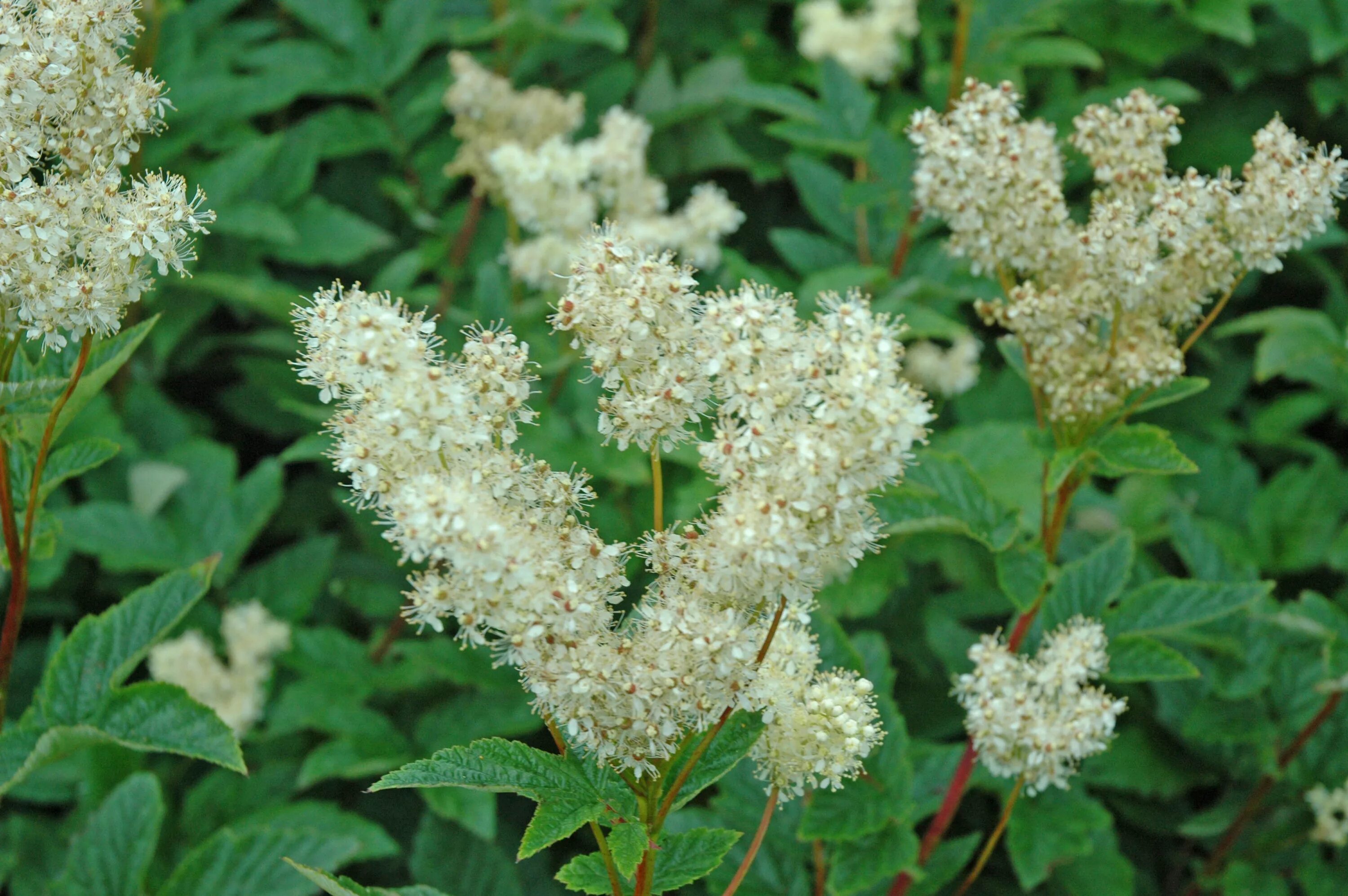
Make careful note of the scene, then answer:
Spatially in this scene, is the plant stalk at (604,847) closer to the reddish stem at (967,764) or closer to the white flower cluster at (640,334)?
the white flower cluster at (640,334)

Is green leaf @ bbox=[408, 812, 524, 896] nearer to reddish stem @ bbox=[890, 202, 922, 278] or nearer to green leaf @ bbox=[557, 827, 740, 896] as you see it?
green leaf @ bbox=[557, 827, 740, 896]

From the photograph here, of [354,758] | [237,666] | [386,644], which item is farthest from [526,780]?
[237,666]

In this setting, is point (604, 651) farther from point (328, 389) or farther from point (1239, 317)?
point (1239, 317)

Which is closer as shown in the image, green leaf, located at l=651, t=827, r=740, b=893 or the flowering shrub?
the flowering shrub

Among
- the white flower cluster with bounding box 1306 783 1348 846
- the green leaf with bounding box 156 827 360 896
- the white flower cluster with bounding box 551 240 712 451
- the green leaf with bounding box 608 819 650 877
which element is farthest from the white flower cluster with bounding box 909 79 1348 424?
the green leaf with bounding box 156 827 360 896

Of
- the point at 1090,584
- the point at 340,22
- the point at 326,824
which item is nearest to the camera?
the point at 1090,584

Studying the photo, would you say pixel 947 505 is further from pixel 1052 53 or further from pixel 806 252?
pixel 1052 53

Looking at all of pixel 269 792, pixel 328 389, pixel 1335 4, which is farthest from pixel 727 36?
pixel 328 389

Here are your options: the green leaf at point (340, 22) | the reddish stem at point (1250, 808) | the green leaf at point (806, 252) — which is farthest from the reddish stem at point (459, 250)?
the reddish stem at point (1250, 808)
